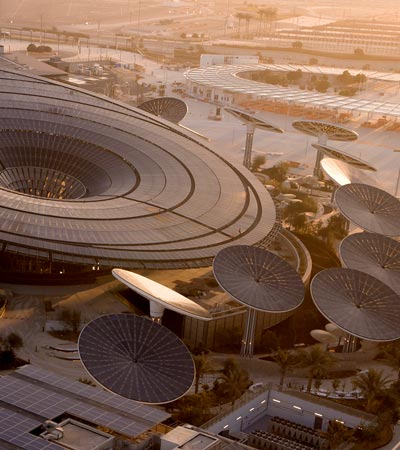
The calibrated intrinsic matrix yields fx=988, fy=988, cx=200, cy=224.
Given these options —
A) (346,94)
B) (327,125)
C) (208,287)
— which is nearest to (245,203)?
(208,287)

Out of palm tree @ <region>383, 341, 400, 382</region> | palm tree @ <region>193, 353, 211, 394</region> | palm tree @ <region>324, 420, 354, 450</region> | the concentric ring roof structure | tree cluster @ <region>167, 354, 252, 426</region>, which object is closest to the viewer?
palm tree @ <region>324, 420, 354, 450</region>

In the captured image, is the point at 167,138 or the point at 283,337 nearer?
the point at 283,337

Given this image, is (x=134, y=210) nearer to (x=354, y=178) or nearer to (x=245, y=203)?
(x=245, y=203)

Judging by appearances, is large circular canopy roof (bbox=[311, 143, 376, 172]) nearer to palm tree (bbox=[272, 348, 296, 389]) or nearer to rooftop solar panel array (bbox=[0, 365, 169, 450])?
palm tree (bbox=[272, 348, 296, 389])

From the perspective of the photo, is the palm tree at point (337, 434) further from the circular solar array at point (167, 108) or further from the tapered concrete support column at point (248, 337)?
the circular solar array at point (167, 108)

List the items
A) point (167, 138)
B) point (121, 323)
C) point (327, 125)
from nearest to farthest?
point (121, 323) → point (167, 138) → point (327, 125)

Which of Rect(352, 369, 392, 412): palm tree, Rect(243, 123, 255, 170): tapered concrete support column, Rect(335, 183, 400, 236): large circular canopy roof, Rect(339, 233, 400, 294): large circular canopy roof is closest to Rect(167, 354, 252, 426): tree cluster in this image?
Rect(352, 369, 392, 412): palm tree
